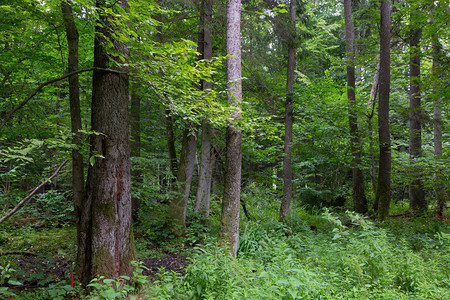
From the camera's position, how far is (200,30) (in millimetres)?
8359

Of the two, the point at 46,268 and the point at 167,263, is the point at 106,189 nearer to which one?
the point at 46,268

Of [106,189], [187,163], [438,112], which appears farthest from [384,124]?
[106,189]

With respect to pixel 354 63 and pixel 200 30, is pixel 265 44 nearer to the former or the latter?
pixel 354 63

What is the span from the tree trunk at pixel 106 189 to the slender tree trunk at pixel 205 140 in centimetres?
398

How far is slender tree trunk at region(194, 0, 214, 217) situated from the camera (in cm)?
809

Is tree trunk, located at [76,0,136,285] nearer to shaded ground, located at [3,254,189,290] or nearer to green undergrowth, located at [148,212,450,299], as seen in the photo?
shaded ground, located at [3,254,189,290]

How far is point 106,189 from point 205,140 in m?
4.56

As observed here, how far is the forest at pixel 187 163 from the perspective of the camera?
3.91 metres

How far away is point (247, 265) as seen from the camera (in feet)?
14.8

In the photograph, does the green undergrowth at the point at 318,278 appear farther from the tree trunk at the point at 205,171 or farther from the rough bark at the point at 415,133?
the rough bark at the point at 415,133

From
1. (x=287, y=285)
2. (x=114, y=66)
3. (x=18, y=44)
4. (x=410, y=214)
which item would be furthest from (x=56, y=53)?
(x=410, y=214)

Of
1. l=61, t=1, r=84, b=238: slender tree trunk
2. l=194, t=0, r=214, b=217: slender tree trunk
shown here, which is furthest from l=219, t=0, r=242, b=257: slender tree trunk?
l=61, t=1, r=84, b=238: slender tree trunk

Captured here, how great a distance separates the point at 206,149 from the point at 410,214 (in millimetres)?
8172

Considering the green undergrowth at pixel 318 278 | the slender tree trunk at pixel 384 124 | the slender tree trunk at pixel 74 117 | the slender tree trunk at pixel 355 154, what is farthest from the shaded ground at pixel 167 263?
the slender tree trunk at pixel 355 154
